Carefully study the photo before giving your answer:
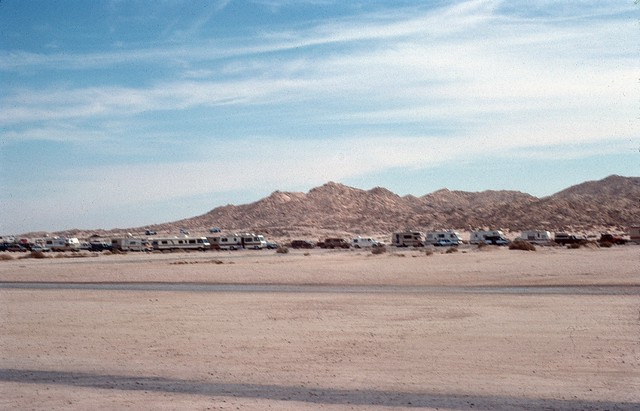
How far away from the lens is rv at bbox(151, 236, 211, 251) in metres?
86.1

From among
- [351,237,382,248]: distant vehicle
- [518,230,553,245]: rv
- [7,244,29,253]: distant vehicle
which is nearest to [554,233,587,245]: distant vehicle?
[518,230,553,245]: rv

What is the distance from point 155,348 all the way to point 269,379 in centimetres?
379

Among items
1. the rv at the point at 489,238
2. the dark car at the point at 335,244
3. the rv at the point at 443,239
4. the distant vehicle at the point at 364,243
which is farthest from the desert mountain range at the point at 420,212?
the distant vehicle at the point at 364,243

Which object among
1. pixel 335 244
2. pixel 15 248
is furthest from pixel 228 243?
pixel 15 248

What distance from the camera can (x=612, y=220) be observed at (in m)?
111

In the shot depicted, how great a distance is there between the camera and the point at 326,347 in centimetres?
1462

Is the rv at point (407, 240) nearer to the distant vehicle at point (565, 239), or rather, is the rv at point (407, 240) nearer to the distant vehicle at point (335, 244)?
the distant vehicle at point (335, 244)

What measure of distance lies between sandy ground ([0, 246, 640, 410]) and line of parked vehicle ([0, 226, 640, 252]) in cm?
4728

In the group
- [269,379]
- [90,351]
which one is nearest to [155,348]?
[90,351]

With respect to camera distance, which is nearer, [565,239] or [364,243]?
[565,239]

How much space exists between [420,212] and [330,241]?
70.9 m

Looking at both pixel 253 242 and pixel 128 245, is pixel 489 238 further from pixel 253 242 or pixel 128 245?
pixel 128 245

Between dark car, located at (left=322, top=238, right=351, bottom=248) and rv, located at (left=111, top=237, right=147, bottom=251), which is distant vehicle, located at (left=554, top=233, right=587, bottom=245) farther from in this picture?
rv, located at (left=111, top=237, right=147, bottom=251)

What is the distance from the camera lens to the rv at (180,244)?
86.1 metres
